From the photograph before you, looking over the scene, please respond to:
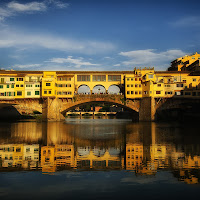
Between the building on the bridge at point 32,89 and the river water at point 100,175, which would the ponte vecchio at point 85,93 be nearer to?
the building on the bridge at point 32,89

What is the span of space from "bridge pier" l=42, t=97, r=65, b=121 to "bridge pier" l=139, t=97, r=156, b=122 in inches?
1081

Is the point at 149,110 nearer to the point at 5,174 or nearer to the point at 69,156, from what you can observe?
the point at 69,156

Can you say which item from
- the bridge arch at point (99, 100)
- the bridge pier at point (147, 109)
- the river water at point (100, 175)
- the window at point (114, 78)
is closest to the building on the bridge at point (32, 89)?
the bridge arch at point (99, 100)

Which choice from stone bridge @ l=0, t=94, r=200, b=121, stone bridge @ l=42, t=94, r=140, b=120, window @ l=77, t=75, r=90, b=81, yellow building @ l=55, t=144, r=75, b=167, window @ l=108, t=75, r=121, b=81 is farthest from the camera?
window @ l=108, t=75, r=121, b=81

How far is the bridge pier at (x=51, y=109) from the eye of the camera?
80919mm

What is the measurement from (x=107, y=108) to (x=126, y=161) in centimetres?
16639

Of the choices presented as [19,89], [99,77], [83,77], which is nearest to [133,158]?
[99,77]

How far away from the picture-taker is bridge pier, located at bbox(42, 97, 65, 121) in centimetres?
8092

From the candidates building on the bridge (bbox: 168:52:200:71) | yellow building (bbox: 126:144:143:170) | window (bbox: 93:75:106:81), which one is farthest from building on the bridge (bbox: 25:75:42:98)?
yellow building (bbox: 126:144:143:170)

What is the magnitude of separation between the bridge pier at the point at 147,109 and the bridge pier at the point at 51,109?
2747 centimetres

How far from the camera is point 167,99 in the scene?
82.8 m

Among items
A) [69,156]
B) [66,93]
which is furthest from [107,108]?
[69,156]

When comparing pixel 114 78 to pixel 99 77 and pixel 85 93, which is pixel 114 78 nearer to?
pixel 99 77

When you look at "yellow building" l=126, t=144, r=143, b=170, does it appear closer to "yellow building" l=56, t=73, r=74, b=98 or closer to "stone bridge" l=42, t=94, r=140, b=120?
"stone bridge" l=42, t=94, r=140, b=120
